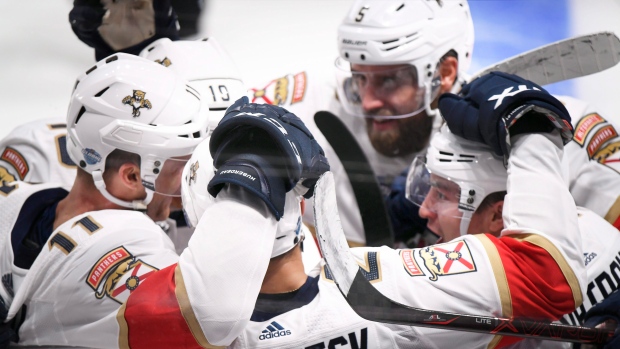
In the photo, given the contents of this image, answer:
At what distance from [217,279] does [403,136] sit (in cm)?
85

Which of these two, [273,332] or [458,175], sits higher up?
[458,175]

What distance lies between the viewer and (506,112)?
4.52 ft

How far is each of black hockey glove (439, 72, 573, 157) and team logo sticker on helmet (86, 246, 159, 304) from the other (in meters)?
0.56

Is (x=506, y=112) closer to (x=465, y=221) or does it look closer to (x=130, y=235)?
(x=465, y=221)

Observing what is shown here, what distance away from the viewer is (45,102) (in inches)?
58.4

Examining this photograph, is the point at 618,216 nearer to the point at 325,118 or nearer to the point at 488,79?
the point at 488,79

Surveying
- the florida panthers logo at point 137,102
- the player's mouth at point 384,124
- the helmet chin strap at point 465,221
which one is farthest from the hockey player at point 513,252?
the player's mouth at point 384,124

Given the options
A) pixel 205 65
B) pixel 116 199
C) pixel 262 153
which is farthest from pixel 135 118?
pixel 262 153

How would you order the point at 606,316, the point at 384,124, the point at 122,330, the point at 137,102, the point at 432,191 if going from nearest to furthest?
the point at 122,330, the point at 606,316, the point at 137,102, the point at 432,191, the point at 384,124

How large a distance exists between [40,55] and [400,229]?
67 cm

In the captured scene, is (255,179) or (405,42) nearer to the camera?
(255,179)

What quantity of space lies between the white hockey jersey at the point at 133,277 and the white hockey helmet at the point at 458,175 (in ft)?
1.52

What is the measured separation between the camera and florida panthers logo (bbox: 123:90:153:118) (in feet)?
4.74

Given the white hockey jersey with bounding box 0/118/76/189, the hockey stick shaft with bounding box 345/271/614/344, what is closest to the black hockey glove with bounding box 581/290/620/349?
the hockey stick shaft with bounding box 345/271/614/344
